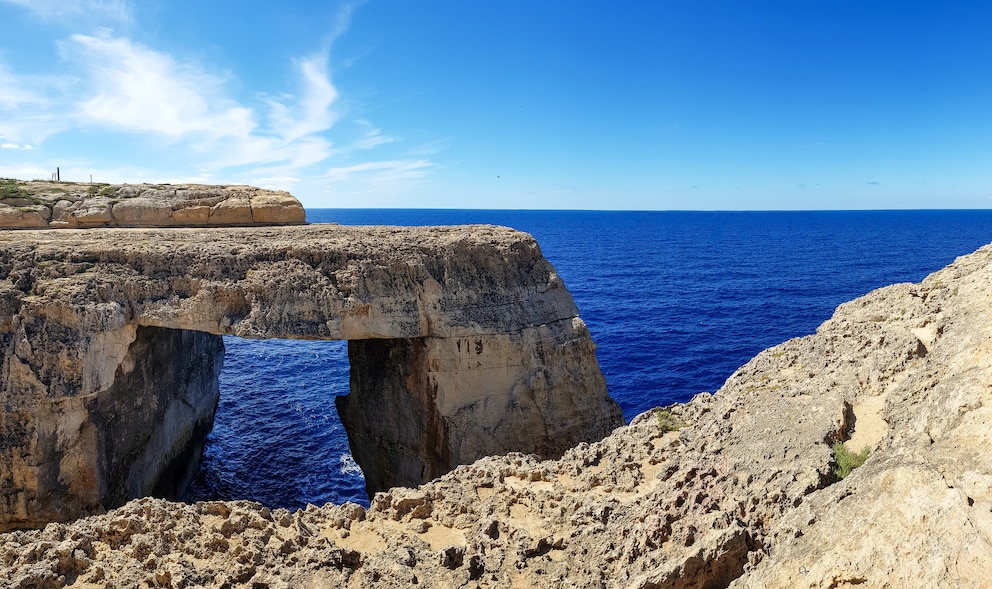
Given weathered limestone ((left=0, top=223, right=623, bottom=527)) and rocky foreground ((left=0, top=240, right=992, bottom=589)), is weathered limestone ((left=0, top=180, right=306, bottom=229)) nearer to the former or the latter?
weathered limestone ((left=0, top=223, right=623, bottom=527))

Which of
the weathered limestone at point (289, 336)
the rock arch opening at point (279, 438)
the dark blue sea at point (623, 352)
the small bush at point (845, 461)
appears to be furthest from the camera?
the dark blue sea at point (623, 352)

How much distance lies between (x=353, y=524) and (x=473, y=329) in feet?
37.9

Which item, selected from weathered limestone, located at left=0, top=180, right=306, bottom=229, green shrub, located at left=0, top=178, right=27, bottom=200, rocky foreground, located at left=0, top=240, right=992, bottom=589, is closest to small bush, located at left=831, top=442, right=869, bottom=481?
rocky foreground, located at left=0, top=240, right=992, bottom=589

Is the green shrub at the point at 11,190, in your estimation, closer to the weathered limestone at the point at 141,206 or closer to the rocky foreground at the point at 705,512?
the weathered limestone at the point at 141,206

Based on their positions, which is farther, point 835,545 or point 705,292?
point 705,292

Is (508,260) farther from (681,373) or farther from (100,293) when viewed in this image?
(681,373)

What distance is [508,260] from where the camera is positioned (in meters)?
26.1

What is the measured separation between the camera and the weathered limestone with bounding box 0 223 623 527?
20.8 metres

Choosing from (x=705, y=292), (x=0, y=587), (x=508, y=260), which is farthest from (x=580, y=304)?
(x=0, y=587)

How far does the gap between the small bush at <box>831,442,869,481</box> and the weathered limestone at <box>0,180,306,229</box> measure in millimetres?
26712

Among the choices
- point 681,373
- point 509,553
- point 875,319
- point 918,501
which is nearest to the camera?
point 918,501

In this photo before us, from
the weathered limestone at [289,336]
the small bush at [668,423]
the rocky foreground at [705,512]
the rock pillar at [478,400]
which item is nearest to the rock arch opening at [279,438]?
the weathered limestone at [289,336]

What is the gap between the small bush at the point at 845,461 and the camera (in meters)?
9.49

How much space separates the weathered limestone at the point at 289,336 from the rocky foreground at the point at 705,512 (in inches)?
331
